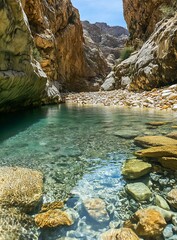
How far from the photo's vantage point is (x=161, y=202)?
283cm

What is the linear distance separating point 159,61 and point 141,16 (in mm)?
16200

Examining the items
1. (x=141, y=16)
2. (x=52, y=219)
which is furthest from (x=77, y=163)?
(x=141, y=16)

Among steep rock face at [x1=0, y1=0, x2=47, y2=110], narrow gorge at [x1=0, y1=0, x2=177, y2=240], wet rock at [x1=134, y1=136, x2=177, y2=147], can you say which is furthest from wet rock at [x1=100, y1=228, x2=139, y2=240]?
steep rock face at [x1=0, y1=0, x2=47, y2=110]

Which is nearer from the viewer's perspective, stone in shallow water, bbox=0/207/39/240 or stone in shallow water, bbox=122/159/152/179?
stone in shallow water, bbox=0/207/39/240

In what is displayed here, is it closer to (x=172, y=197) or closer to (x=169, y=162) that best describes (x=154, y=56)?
(x=169, y=162)

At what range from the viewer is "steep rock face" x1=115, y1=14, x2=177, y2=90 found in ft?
51.6

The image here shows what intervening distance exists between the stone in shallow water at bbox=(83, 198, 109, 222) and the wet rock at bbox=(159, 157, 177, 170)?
4.88 ft

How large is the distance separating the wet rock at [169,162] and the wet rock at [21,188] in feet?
6.94

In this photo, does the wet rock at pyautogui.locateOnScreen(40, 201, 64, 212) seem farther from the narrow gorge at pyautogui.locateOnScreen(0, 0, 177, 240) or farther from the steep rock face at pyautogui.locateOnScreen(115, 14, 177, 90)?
the steep rock face at pyautogui.locateOnScreen(115, 14, 177, 90)

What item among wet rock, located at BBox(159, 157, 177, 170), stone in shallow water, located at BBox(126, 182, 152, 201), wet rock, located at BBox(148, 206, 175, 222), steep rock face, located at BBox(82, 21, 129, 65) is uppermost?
steep rock face, located at BBox(82, 21, 129, 65)

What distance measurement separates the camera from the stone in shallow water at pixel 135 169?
360cm

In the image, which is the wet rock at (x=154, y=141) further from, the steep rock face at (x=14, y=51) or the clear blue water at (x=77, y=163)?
the steep rock face at (x=14, y=51)

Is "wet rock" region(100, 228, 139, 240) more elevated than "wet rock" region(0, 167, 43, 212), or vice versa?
"wet rock" region(0, 167, 43, 212)

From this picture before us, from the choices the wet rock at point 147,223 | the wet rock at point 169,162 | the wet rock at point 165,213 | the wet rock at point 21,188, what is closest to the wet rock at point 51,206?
the wet rock at point 21,188
